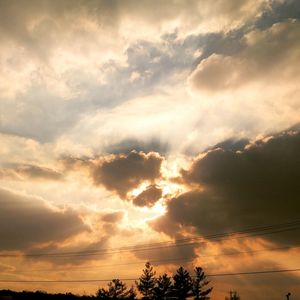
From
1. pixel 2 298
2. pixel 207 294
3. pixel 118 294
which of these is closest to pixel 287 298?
pixel 207 294

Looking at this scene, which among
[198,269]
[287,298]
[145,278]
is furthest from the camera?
[145,278]

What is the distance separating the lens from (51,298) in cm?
3669

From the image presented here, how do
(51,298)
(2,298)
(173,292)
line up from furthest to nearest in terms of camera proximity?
(173,292) < (51,298) < (2,298)

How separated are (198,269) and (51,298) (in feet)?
273

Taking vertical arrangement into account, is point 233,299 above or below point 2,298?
above

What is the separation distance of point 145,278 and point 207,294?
80.8ft

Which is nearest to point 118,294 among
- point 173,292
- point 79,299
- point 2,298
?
point 173,292

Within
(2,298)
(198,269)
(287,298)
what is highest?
(198,269)

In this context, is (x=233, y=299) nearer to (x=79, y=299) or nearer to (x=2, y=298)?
(x=79, y=299)

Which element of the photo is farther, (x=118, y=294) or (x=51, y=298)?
(x=118, y=294)

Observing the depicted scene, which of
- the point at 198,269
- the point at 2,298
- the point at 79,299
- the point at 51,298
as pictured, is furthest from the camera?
the point at 198,269

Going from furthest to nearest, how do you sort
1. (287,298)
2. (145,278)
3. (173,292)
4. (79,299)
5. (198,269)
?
(145,278), (198,269), (173,292), (287,298), (79,299)

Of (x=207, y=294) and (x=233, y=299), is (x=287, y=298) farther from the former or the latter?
(x=233, y=299)

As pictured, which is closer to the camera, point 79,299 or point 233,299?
point 79,299
